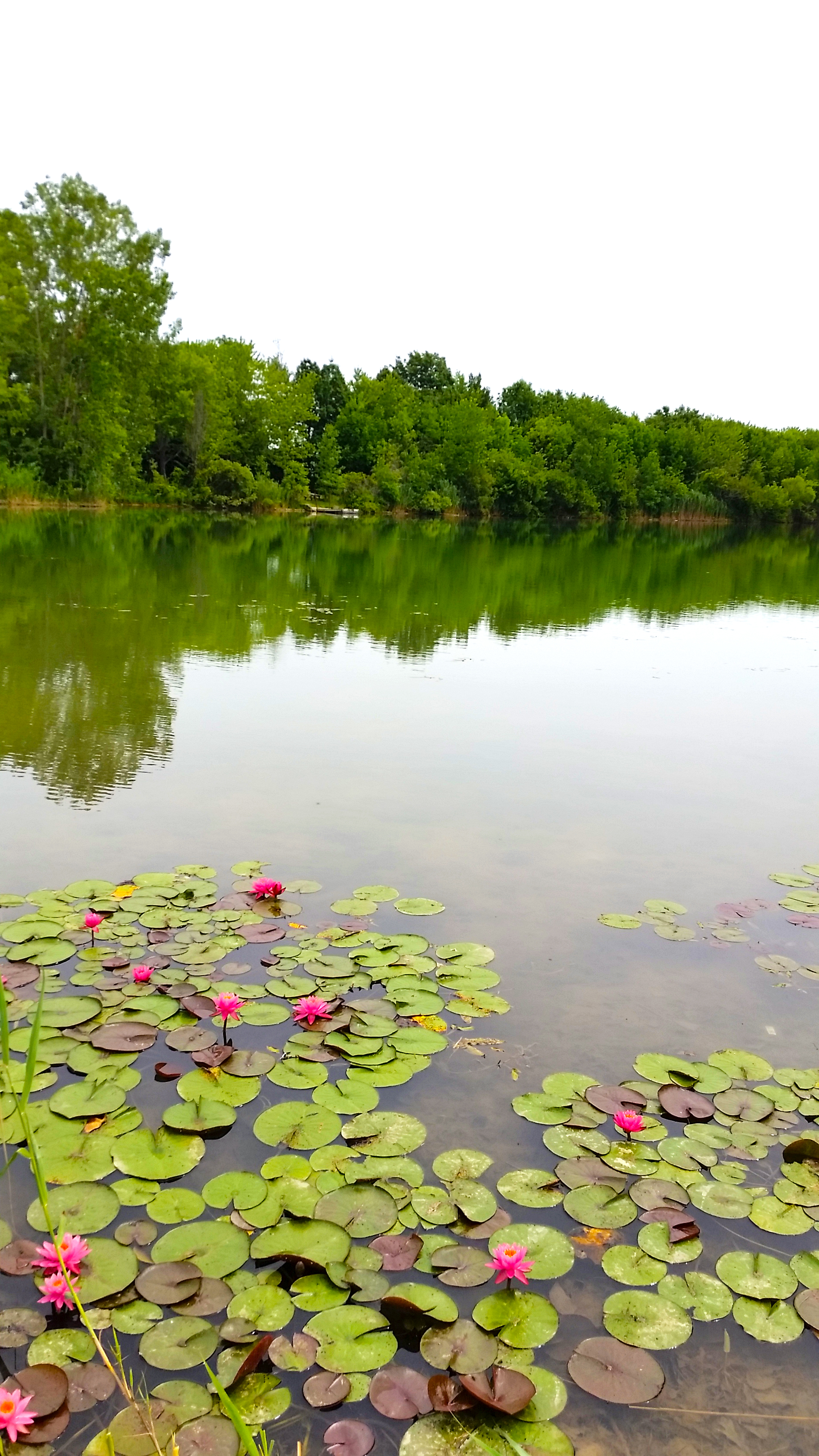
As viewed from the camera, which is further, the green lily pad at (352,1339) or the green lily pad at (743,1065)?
the green lily pad at (743,1065)

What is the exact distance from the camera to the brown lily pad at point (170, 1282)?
227 centimetres

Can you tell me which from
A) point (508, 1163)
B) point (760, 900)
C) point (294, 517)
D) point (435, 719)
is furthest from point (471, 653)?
point (294, 517)

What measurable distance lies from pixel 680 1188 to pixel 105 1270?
1.64 meters

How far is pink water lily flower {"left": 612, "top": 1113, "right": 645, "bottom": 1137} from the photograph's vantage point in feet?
9.71

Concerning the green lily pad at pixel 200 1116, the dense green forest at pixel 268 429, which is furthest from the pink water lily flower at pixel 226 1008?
the dense green forest at pixel 268 429

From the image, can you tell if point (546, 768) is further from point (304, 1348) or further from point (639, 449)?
point (639, 449)

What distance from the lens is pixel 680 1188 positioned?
9.18 ft

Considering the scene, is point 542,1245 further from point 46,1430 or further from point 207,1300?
point 46,1430

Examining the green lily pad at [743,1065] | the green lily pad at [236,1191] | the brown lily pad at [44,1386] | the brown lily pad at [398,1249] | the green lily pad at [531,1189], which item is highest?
the brown lily pad at [44,1386]

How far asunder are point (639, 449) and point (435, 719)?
218ft

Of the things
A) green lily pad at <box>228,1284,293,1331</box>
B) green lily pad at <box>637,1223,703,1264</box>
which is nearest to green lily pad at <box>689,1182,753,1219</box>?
green lily pad at <box>637,1223,703,1264</box>

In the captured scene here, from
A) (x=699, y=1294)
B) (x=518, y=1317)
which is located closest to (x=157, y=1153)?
(x=518, y=1317)

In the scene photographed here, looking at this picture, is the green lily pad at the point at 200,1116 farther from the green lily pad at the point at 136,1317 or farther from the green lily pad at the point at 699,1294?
the green lily pad at the point at 699,1294

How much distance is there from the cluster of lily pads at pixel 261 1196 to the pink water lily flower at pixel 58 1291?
0.07 metres
